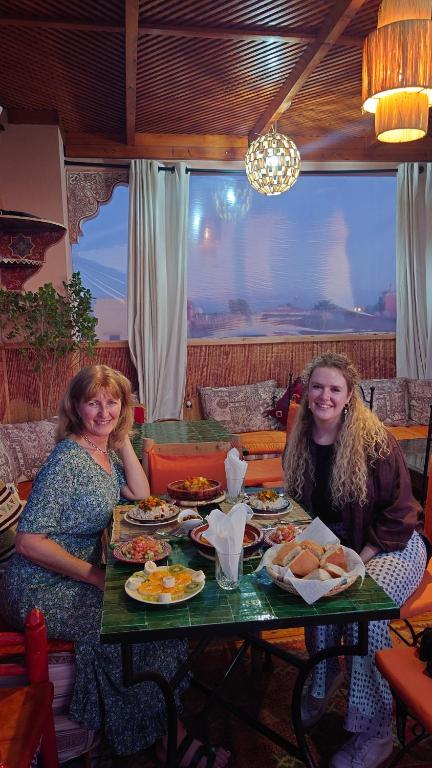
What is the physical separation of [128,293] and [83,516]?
404 cm

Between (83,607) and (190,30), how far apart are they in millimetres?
3546

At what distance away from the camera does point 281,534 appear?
2.11m

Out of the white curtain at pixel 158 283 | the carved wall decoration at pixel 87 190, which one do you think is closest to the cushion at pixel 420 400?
the white curtain at pixel 158 283

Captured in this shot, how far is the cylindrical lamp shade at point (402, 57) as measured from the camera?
2332mm

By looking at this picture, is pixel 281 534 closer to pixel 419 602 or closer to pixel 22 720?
pixel 419 602

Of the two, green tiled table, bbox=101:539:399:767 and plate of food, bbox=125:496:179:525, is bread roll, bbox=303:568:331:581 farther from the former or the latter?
plate of food, bbox=125:496:179:525

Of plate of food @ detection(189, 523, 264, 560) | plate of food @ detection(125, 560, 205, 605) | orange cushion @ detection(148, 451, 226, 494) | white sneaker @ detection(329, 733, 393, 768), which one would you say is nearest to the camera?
plate of food @ detection(125, 560, 205, 605)

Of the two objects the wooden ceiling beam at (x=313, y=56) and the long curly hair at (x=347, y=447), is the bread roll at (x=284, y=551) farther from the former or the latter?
the wooden ceiling beam at (x=313, y=56)

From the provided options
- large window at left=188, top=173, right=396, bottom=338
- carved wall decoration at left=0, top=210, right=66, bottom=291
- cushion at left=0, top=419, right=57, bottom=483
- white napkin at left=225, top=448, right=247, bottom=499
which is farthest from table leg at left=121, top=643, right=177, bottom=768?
large window at left=188, top=173, right=396, bottom=338

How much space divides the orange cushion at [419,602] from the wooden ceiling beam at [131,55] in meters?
3.40

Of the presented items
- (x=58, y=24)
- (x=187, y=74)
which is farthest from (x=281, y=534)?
(x=187, y=74)

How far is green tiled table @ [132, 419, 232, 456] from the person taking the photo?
152 inches

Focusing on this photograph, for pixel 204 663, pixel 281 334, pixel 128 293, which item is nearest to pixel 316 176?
pixel 281 334

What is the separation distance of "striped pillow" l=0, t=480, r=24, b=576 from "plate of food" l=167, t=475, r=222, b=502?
0.75 metres
